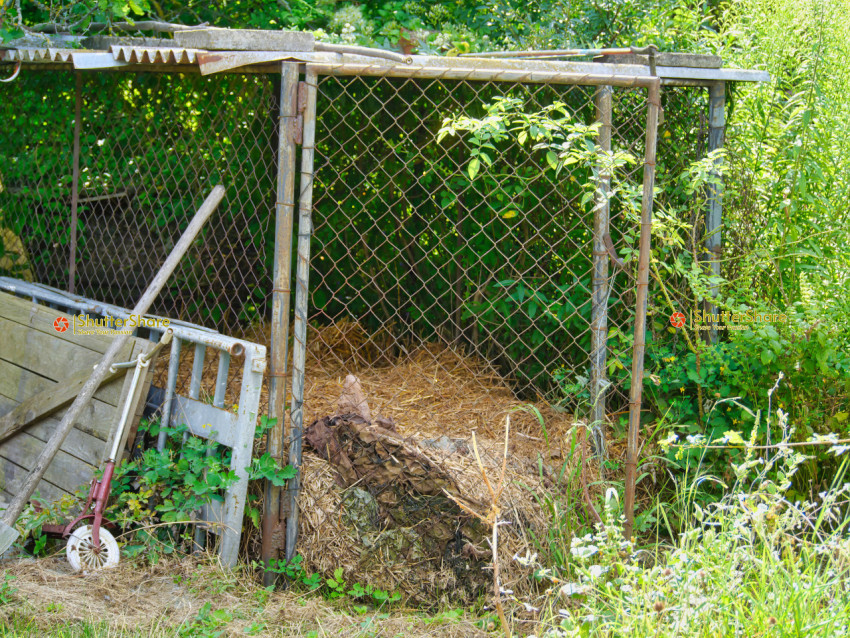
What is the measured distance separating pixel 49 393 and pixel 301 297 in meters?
1.39

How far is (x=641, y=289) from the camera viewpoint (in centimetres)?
266

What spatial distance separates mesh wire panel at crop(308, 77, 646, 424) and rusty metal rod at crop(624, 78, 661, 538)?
33 cm

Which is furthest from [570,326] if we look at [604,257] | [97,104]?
[97,104]

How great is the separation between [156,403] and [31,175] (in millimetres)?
2324

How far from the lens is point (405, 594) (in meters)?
2.86

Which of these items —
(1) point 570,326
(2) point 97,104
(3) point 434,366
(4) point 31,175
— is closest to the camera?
(1) point 570,326

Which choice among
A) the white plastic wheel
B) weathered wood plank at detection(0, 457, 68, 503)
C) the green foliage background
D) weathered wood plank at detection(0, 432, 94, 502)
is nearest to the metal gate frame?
the green foliage background

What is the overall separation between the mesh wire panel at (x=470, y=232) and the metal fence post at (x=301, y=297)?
262 millimetres

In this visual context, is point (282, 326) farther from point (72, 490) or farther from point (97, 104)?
point (97, 104)

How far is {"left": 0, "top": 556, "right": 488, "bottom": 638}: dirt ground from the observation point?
2.50m

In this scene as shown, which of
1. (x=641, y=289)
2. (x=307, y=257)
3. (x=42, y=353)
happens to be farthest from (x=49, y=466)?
(x=641, y=289)

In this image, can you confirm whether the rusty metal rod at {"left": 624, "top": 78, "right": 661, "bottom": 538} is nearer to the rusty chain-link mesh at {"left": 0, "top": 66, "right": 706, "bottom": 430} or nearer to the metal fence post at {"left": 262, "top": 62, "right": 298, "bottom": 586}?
the rusty chain-link mesh at {"left": 0, "top": 66, "right": 706, "bottom": 430}

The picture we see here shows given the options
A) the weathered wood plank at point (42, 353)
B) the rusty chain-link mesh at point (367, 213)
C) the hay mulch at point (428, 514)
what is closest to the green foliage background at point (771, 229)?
the rusty chain-link mesh at point (367, 213)

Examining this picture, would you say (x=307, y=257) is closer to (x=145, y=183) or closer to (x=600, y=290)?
(x=600, y=290)
